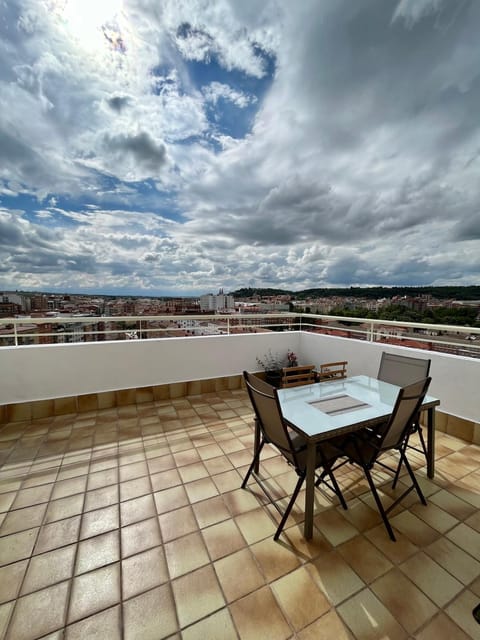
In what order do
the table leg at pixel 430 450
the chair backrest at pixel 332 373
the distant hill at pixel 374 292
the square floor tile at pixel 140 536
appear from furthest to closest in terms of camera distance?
the distant hill at pixel 374 292 → the chair backrest at pixel 332 373 → the table leg at pixel 430 450 → the square floor tile at pixel 140 536

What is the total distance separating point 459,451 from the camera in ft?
8.05

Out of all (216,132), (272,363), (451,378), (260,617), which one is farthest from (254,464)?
(216,132)

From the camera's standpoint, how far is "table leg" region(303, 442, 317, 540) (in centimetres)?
148

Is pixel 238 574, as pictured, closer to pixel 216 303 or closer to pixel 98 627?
pixel 98 627

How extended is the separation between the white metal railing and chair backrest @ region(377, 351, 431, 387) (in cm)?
69

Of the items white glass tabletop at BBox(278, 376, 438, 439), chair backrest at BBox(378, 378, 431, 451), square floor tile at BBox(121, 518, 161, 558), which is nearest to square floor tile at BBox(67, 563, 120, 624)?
square floor tile at BBox(121, 518, 161, 558)

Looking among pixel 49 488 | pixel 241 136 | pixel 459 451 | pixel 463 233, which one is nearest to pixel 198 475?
pixel 49 488

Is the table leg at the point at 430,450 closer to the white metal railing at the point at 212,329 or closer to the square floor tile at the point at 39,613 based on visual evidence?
the white metal railing at the point at 212,329

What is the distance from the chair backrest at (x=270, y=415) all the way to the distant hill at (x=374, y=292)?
3.29m

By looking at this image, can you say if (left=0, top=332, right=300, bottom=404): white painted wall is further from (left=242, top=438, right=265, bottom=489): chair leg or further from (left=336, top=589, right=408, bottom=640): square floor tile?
(left=336, top=589, right=408, bottom=640): square floor tile

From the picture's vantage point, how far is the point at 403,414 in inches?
61.6

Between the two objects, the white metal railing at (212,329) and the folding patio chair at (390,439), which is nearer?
the folding patio chair at (390,439)

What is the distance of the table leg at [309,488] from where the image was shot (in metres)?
1.48

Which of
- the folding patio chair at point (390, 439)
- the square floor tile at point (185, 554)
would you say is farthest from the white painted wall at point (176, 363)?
the square floor tile at point (185, 554)
